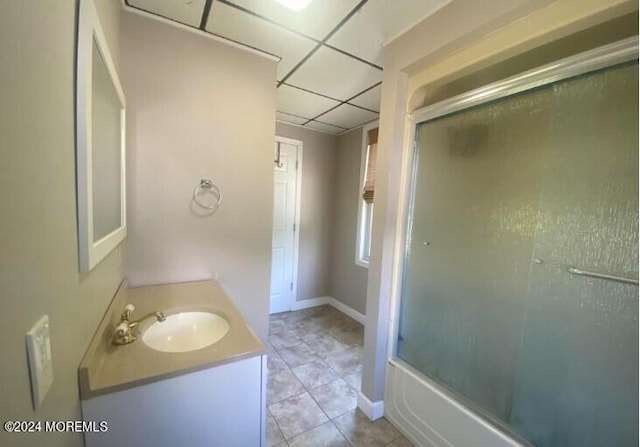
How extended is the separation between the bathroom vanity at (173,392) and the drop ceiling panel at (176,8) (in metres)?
1.49

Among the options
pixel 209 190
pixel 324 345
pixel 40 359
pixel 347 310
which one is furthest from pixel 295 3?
pixel 347 310

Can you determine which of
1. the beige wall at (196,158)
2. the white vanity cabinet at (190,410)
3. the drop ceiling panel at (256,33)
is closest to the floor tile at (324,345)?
the beige wall at (196,158)

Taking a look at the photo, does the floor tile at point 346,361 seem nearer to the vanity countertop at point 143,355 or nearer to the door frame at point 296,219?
the door frame at point 296,219

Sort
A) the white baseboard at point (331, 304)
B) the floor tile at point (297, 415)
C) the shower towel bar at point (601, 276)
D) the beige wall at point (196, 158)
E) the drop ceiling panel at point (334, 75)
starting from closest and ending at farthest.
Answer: the shower towel bar at point (601, 276) < the beige wall at point (196, 158) < the floor tile at point (297, 415) < the drop ceiling panel at point (334, 75) < the white baseboard at point (331, 304)

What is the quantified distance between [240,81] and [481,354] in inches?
81.4

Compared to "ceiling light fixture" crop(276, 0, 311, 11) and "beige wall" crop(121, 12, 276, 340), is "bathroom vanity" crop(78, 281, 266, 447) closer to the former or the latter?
"beige wall" crop(121, 12, 276, 340)

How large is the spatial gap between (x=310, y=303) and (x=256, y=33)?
298 cm

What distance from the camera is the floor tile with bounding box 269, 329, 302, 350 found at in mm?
2596

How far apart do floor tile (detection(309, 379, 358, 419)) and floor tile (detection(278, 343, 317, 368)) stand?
36 centimetres

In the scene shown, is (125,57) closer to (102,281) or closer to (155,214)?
(155,214)

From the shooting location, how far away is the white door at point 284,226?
3.16 m

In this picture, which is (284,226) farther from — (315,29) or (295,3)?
(295,3)

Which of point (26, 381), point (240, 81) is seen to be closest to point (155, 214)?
point (240, 81)

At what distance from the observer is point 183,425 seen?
0.89 m
